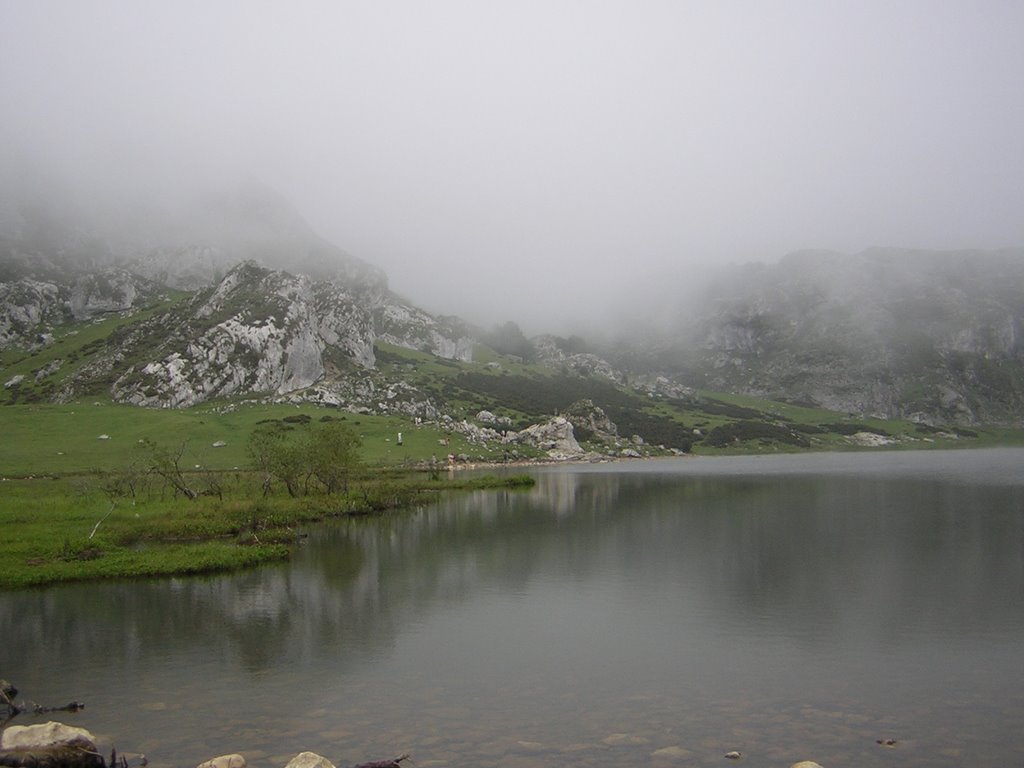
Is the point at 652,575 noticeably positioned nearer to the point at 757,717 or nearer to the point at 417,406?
the point at 757,717

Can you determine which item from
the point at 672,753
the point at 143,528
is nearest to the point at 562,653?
the point at 672,753

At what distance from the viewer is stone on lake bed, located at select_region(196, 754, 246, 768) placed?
48.0 feet

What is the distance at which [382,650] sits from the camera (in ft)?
82.5

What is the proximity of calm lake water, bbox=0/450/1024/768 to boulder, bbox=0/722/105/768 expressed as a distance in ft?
6.11

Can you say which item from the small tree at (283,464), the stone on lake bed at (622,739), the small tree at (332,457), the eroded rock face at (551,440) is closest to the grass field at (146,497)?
the small tree at (283,464)

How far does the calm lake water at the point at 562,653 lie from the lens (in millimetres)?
17062

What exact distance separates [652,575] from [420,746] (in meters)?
23.9

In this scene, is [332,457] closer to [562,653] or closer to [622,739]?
[562,653]

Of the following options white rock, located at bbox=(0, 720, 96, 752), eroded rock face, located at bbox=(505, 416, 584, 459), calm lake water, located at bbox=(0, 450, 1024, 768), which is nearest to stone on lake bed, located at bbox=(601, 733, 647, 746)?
calm lake water, located at bbox=(0, 450, 1024, 768)

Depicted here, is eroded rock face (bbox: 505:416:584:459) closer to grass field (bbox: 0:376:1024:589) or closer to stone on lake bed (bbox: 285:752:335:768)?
grass field (bbox: 0:376:1024:589)

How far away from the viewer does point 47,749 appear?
14938 mm

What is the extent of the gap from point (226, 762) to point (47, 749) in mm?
4246

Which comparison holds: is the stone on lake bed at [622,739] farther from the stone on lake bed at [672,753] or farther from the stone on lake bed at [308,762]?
the stone on lake bed at [308,762]

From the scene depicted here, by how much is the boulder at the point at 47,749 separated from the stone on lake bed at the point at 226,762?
2.76m
